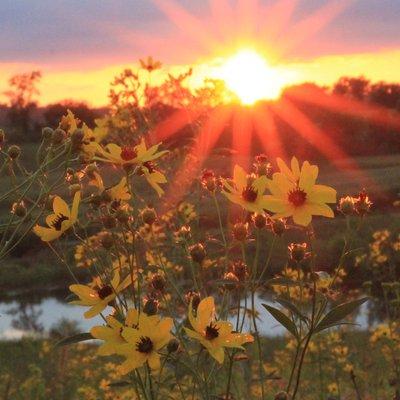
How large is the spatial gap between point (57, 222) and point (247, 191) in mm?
328

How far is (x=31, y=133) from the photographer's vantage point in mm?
35312

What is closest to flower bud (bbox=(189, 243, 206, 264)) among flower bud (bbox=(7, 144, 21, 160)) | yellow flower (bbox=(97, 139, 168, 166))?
yellow flower (bbox=(97, 139, 168, 166))

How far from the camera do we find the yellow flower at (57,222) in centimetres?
133

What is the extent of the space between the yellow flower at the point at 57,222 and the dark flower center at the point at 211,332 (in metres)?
0.29

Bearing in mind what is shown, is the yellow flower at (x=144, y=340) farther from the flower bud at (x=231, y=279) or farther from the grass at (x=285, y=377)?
the grass at (x=285, y=377)

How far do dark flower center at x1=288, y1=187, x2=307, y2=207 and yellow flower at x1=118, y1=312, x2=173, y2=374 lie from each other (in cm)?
30

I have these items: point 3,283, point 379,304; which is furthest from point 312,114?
point 379,304

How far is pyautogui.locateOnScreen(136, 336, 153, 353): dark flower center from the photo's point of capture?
3.85 ft

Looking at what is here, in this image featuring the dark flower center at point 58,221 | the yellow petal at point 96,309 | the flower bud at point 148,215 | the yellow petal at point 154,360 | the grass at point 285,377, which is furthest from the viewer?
the grass at point 285,377

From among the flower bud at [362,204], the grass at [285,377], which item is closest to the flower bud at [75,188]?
the flower bud at [362,204]

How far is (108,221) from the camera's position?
1.37m

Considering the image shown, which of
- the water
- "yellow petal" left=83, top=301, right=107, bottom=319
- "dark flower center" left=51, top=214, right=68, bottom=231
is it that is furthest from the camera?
the water

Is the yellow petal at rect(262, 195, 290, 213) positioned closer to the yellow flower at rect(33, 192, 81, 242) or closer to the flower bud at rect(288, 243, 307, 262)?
the flower bud at rect(288, 243, 307, 262)

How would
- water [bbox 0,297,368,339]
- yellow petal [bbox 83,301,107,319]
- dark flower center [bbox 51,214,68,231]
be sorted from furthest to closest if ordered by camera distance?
1. water [bbox 0,297,368,339]
2. dark flower center [bbox 51,214,68,231]
3. yellow petal [bbox 83,301,107,319]
